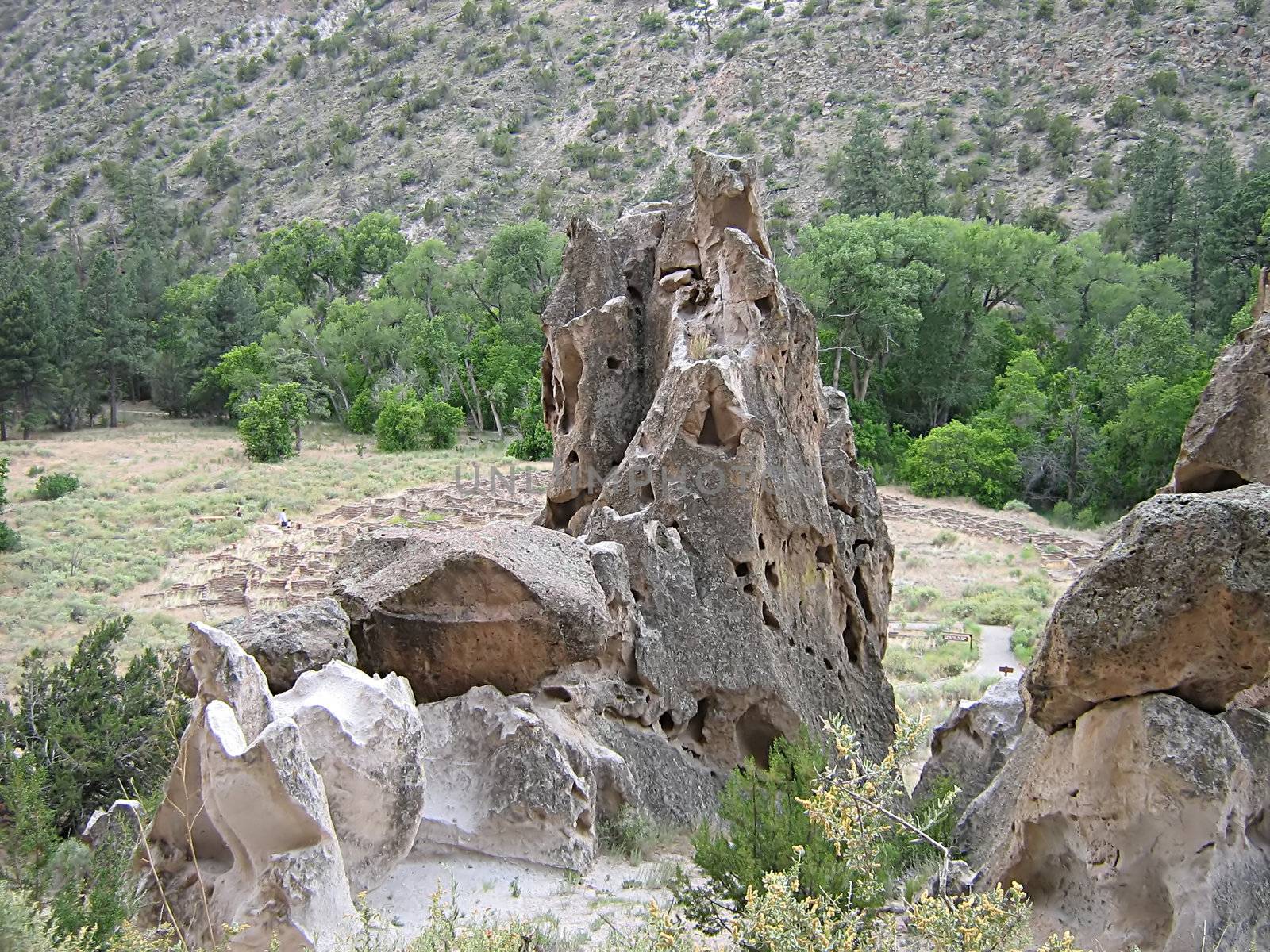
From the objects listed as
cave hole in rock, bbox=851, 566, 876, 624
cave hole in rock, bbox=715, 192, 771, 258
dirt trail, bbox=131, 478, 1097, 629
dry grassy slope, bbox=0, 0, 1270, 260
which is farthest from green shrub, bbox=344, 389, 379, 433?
cave hole in rock, bbox=851, 566, 876, 624

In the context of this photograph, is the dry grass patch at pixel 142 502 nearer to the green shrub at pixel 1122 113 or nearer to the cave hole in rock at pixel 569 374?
the cave hole in rock at pixel 569 374

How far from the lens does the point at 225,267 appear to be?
225 feet

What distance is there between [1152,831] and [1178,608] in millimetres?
924

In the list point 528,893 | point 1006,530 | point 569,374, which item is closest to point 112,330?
point 1006,530

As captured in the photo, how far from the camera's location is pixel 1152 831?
4.38 metres

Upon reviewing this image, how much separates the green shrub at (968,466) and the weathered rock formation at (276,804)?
2963cm

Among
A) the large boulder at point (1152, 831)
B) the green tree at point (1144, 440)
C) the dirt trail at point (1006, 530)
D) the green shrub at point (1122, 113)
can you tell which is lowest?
the dirt trail at point (1006, 530)

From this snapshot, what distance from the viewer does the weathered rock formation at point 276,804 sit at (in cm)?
455

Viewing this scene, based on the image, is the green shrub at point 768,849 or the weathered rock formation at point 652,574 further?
the weathered rock formation at point 652,574

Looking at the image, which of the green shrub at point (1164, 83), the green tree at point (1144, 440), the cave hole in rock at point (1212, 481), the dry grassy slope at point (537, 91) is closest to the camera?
the cave hole in rock at point (1212, 481)

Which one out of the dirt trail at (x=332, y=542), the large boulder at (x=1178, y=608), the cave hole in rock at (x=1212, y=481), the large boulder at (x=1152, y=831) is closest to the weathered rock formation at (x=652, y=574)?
the large boulder at (x=1152, y=831)

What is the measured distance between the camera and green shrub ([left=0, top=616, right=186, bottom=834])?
7387 mm

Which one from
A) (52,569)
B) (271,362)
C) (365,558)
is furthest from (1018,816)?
(271,362)

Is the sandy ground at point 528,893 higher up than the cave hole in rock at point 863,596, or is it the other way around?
the cave hole in rock at point 863,596
